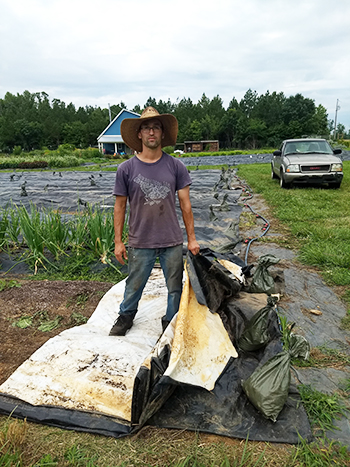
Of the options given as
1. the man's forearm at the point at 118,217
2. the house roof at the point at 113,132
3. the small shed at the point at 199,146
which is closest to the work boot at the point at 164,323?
the man's forearm at the point at 118,217

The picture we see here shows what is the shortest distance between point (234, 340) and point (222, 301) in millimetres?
285

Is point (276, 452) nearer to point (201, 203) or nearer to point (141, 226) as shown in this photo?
point (141, 226)

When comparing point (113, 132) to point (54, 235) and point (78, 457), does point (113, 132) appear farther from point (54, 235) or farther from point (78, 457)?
point (78, 457)

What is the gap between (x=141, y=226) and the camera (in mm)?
2287

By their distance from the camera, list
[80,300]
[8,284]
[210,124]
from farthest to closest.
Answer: [210,124], [8,284], [80,300]

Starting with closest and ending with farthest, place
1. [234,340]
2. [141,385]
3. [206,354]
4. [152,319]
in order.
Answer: [141,385]
[206,354]
[234,340]
[152,319]

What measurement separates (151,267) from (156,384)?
915 millimetres

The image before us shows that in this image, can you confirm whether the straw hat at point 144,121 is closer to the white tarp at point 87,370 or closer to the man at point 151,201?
the man at point 151,201

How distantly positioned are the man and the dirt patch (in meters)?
0.65

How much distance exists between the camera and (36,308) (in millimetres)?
3098

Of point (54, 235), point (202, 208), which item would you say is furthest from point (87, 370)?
point (202, 208)

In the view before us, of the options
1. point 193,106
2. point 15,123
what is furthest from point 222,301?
point 193,106

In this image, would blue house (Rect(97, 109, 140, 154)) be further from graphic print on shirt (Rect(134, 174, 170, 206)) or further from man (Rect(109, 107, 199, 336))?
graphic print on shirt (Rect(134, 174, 170, 206))

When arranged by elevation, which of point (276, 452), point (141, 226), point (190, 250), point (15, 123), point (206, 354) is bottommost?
point (276, 452)
